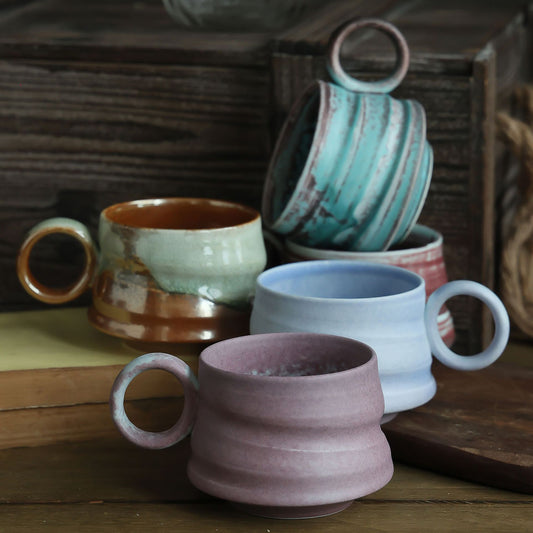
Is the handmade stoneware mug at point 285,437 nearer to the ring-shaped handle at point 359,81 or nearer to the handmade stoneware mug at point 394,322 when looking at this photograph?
the handmade stoneware mug at point 394,322

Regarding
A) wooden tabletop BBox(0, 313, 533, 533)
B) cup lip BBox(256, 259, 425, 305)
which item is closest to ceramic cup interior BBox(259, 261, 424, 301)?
cup lip BBox(256, 259, 425, 305)

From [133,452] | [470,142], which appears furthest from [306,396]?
[470,142]

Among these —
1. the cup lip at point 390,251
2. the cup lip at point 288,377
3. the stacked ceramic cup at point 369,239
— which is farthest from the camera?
the cup lip at point 390,251

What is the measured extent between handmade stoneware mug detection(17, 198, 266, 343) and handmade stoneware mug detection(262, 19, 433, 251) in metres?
0.05

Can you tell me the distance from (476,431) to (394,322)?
0.34 feet

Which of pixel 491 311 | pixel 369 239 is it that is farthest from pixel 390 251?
pixel 491 311

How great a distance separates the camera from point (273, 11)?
0.97 meters

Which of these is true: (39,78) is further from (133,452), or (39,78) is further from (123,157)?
(133,452)

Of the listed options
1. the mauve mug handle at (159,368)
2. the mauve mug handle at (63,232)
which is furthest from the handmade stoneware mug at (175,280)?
the mauve mug handle at (159,368)

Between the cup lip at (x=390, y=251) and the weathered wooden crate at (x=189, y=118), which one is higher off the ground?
the weathered wooden crate at (x=189, y=118)

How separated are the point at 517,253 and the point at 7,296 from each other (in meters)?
0.50

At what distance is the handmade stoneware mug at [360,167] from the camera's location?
76 centimetres

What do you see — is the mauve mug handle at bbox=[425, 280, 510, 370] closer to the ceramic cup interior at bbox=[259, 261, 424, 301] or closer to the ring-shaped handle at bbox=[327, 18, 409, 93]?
the ceramic cup interior at bbox=[259, 261, 424, 301]

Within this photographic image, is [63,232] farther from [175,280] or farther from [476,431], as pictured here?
[476,431]
